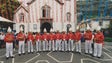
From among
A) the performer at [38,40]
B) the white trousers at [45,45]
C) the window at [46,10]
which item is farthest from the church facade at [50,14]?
the performer at [38,40]

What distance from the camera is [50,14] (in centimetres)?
5519

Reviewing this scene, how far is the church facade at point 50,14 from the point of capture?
5503 cm

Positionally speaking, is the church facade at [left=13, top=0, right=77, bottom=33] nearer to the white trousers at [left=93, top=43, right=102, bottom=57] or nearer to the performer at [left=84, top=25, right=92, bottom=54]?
the performer at [left=84, top=25, right=92, bottom=54]

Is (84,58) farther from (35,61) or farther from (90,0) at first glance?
(90,0)

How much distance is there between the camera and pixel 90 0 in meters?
95.2

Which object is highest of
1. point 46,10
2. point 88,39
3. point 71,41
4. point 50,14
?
point 46,10

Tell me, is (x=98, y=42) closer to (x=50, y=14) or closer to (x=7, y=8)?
(x=50, y=14)

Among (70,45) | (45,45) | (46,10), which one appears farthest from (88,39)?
(46,10)

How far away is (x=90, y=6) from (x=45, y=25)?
135 feet

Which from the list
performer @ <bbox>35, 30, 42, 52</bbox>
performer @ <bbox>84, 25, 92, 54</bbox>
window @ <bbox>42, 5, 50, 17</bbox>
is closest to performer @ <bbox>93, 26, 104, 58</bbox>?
performer @ <bbox>84, 25, 92, 54</bbox>

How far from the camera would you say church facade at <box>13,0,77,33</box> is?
55.0 metres

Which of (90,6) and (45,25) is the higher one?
(90,6)

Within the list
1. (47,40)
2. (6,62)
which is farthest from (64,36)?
(6,62)

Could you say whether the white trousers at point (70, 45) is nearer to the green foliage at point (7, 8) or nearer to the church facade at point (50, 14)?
the green foliage at point (7, 8)
